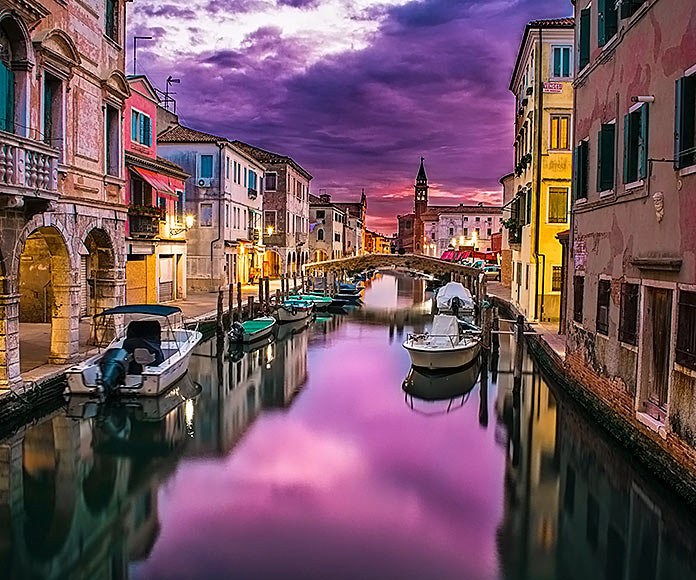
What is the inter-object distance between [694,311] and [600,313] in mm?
4566

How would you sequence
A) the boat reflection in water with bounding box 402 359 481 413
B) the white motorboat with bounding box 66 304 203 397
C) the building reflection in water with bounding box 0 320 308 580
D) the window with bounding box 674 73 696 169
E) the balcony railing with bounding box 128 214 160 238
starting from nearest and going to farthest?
the building reflection in water with bounding box 0 320 308 580 < the window with bounding box 674 73 696 169 < the white motorboat with bounding box 66 304 203 397 < the boat reflection in water with bounding box 402 359 481 413 < the balcony railing with bounding box 128 214 160 238

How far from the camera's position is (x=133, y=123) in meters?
25.3

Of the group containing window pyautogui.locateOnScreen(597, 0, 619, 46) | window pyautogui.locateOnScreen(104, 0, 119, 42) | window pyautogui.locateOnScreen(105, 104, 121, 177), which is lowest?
window pyautogui.locateOnScreen(105, 104, 121, 177)

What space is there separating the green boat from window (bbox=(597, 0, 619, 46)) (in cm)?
2235

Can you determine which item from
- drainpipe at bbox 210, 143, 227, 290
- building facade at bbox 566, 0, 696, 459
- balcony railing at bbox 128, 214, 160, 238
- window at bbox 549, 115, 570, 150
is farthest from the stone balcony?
drainpipe at bbox 210, 143, 227, 290

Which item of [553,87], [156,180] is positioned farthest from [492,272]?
[156,180]

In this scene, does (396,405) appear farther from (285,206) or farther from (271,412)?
(285,206)

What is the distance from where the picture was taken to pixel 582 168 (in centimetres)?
1463

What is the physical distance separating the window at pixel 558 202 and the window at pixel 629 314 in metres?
13.2

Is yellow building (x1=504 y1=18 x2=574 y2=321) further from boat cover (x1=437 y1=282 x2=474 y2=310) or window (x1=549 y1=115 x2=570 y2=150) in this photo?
boat cover (x1=437 y1=282 x2=474 y2=310)

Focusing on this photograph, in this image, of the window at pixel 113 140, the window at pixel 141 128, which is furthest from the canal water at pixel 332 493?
the window at pixel 141 128

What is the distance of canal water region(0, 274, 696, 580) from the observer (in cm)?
757

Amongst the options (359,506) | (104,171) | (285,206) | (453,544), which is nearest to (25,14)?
(104,171)

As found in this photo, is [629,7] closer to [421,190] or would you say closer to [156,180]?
[156,180]
